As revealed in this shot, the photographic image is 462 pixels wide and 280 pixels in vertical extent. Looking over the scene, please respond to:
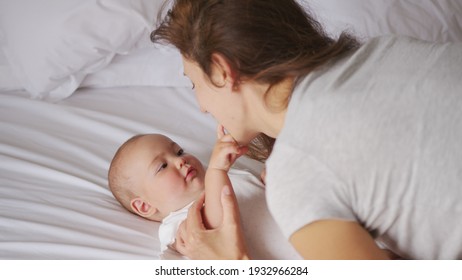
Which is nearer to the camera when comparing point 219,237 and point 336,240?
point 336,240

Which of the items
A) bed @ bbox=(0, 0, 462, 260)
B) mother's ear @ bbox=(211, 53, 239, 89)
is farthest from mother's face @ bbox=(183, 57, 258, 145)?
bed @ bbox=(0, 0, 462, 260)

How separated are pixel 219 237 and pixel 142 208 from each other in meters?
0.27

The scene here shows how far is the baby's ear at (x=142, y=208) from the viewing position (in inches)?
52.0

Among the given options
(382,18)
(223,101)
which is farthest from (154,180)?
(382,18)

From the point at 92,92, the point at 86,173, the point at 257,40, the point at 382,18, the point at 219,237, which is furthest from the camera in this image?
the point at 92,92

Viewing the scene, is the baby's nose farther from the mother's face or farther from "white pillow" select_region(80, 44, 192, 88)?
"white pillow" select_region(80, 44, 192, 88)

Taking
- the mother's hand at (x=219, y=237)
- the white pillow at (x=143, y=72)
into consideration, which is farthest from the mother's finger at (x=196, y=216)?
the white pillow at (x=143, y=72)

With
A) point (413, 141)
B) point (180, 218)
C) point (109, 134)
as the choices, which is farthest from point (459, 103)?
point (109, 134)

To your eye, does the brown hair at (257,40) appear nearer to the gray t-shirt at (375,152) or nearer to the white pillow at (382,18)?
the gray t-shirt at (375,152)

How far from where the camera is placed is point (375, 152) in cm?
83

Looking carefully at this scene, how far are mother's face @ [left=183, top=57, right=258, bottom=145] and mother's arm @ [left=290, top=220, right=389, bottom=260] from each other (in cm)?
26

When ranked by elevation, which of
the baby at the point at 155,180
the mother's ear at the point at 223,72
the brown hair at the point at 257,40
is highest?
the brown hair at the point at 257,40

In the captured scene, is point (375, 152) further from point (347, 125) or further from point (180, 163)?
point (180, 163)
